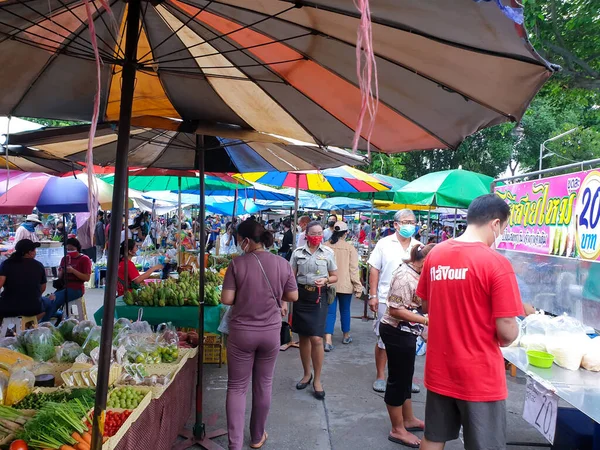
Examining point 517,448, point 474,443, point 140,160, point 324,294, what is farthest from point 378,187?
point 474,443

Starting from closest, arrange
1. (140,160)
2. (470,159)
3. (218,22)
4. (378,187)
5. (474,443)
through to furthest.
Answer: (218,22) < (474,443) < (140,160) < (378,187) < (470,159)

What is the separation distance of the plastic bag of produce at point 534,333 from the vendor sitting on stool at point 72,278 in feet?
20.8

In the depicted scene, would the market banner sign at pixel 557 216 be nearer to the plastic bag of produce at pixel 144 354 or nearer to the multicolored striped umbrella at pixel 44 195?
Answer: the plastic bag of produce at pixel 144 354

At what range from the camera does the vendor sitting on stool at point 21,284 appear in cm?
580

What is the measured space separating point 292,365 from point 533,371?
3537mm

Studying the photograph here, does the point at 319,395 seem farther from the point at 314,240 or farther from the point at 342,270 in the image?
the point at 342,270

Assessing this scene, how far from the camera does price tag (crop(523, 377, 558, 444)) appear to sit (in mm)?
3053

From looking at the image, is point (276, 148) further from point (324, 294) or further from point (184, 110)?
point (324, 294)

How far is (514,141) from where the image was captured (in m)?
22.2

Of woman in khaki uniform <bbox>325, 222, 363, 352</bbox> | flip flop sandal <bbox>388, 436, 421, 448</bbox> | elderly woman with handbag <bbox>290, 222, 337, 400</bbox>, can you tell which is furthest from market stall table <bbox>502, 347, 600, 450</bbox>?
woman in khaki uniform <bbox>325, 222, 363, 352</bbox>

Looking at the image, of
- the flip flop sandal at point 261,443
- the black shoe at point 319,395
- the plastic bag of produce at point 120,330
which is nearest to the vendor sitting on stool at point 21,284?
the plastic bag of produce at point 120,330

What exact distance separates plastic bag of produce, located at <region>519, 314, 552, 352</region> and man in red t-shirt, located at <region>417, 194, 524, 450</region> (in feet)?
3.90

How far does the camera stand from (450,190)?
6703 millimetres

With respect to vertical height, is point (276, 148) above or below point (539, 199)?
above
